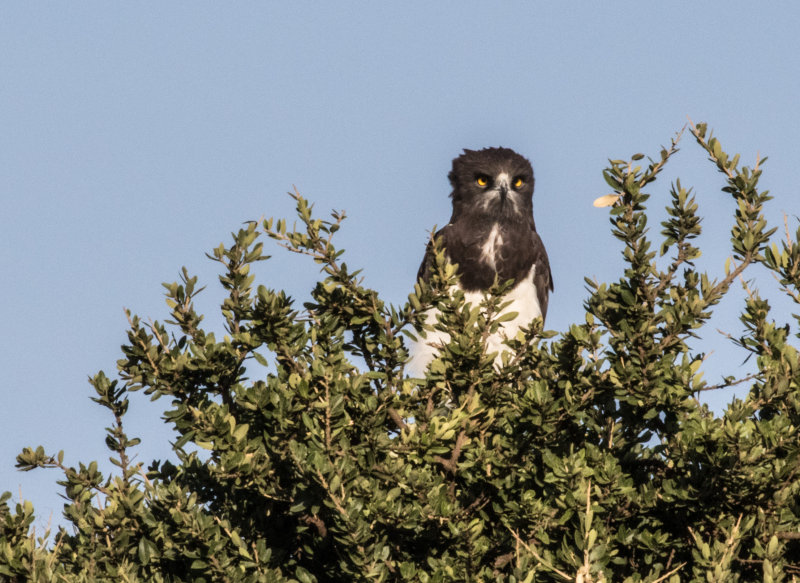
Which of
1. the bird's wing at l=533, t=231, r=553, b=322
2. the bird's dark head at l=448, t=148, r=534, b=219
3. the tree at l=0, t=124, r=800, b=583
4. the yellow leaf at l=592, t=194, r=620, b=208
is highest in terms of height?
the bird's dark head at l=448, t=148, r=534, b=219

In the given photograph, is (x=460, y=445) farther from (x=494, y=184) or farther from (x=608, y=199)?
(x=494, y=184)

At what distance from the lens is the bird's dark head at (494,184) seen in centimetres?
1066

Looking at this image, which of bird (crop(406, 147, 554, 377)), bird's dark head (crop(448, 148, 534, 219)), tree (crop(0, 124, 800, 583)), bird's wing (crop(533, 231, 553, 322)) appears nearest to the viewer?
tree (crop(0, 124, 800, 583))

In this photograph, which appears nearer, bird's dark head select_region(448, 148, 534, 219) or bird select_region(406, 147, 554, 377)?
bird select_region(406, 147, 554, 377)

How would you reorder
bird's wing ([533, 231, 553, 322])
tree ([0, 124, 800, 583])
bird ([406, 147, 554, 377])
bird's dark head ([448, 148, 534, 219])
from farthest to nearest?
bird's dark head ([448, 148, 534, 219]) < bird's wing ([533, 231, 553, 322]) < bird ([406, 147, 554, 377]) < tree ([0, 124, 800, 583])

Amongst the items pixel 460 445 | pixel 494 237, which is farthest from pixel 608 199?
pixel 494 237

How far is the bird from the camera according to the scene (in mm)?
10148

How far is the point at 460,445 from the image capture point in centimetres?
525

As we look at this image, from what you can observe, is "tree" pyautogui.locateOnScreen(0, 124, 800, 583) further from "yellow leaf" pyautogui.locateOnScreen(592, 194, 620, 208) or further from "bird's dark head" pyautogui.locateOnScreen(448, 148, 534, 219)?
"bird's dark head" pyautogui.locateOnScreen(448, 148, 534, 219)

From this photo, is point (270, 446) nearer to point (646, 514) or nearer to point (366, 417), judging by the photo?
point (366, 417)

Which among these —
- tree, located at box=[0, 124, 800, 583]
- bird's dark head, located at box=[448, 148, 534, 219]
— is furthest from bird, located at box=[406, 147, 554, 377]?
tree, located at box=[0, 124, 800, 583]

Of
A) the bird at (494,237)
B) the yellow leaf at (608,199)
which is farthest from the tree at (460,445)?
the bird at (494,237)

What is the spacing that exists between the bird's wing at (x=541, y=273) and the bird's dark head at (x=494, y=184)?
0.40 m

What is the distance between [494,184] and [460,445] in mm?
5884
